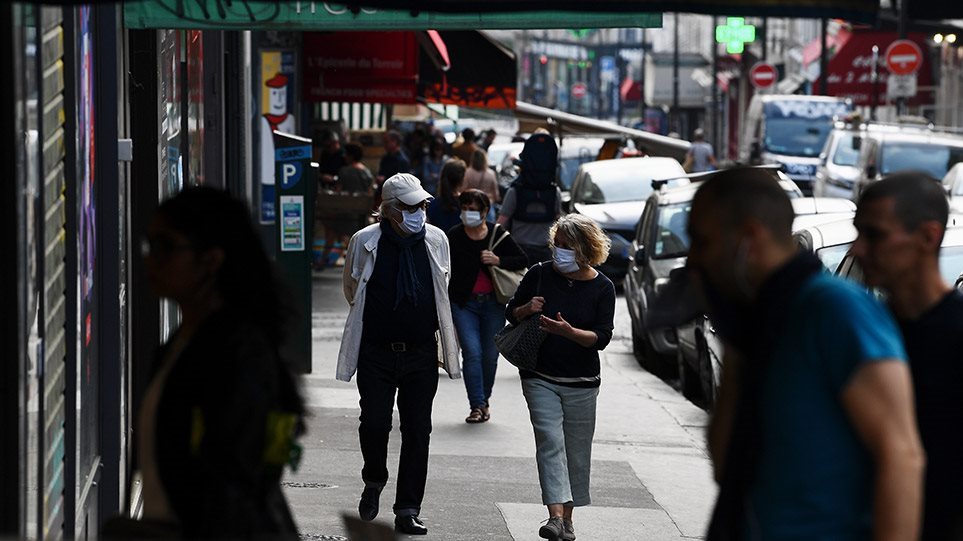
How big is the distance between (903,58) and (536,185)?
19.3 m

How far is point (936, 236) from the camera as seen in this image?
396 cm

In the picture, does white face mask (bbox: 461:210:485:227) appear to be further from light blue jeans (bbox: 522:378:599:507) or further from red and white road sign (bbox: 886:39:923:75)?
red and white road sign (bbox: 886:39:923:75)

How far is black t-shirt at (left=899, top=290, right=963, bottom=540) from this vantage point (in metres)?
3.81

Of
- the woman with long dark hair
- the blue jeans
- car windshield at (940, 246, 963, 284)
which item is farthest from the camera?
the woman with long dark hair

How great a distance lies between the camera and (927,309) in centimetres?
394

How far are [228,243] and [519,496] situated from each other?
5.85 m

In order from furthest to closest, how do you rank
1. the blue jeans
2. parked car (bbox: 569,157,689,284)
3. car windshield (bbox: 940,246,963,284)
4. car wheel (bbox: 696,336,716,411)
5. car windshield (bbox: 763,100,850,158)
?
car windshield (bbox: 763,100,850,158) < parked car (bbox: 569,157,689,284) < car wheel (bbox: 696,336,716,411) < the blue jeans < car windshield (bbox: 940,246,963,284)

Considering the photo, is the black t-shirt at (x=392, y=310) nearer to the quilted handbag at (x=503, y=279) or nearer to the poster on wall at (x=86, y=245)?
the poster on wall at (x=86, y=245)

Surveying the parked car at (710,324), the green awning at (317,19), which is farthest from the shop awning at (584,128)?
the green awning at (317,19)

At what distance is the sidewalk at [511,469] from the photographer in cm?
863

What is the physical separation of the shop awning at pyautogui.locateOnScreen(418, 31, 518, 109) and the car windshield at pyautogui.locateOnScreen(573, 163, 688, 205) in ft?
7.51

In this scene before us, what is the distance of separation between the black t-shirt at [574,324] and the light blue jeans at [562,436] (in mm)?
60

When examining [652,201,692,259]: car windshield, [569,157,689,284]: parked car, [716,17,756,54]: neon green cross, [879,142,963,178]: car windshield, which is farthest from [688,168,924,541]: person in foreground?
[716,17,756,54]: neon green cross

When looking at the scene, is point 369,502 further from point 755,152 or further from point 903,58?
point 755,152
